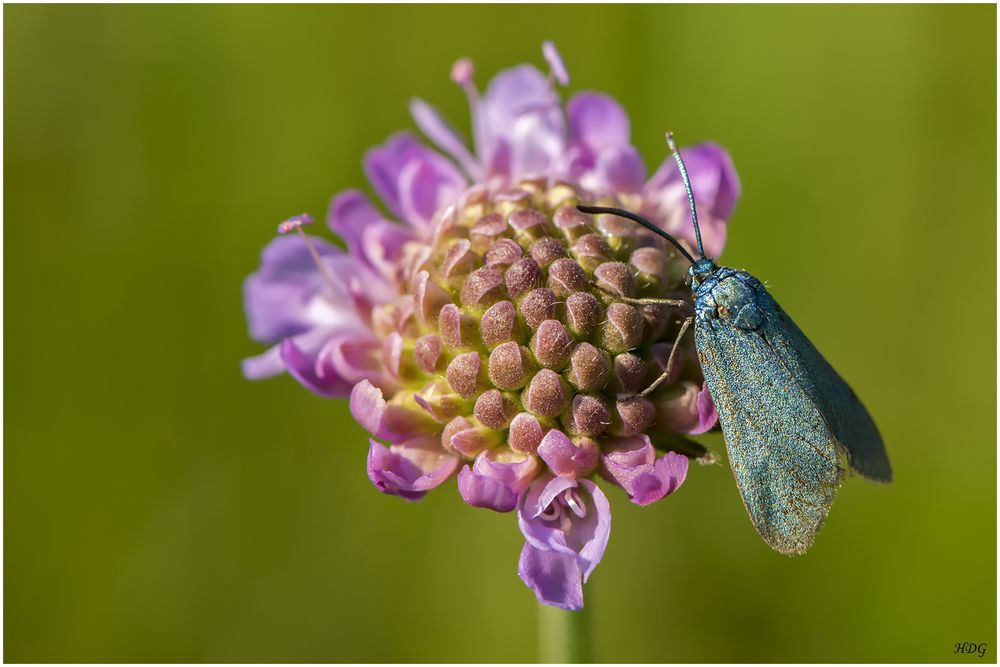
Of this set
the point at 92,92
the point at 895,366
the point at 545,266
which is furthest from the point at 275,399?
the point at 895,366

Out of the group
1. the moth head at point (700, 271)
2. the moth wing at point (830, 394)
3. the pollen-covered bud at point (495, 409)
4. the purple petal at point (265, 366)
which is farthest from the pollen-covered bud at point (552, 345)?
the purple petal at point (265, 366)

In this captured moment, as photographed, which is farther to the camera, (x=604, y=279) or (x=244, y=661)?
(x=244, y=661)

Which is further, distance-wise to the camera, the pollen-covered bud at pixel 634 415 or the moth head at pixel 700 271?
the moth head at pixel 700 271

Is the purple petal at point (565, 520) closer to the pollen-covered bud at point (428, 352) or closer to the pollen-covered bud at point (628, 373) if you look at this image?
the pollen-covered bud at point (628, 373)

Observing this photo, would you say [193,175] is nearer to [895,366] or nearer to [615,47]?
[615,47]

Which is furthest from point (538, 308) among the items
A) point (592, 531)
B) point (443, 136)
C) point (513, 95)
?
point (513, 95)

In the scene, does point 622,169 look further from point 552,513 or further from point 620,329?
point 552,513
